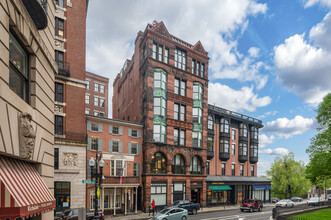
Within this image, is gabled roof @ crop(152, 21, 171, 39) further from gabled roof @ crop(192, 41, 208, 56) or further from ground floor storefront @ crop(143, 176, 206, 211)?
ground floor storefront @ crop(143, 176, 206, 211)

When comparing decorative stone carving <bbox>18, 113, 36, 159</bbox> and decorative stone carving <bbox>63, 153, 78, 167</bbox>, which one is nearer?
decorative stone carving <bbox>18, 113, 36, 159</bbox>

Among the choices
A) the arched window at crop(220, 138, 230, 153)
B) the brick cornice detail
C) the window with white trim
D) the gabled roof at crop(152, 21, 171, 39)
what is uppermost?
the gabled roof at crop(152, 21, 171, 39)

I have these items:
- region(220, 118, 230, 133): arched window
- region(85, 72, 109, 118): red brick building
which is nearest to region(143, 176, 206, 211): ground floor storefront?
region(220, 118, 230, 133): arched window

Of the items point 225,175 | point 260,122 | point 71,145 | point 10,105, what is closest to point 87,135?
point 71,145

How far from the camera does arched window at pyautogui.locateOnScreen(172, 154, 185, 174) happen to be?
3700 centimetres

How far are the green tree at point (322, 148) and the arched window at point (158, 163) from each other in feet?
65.6

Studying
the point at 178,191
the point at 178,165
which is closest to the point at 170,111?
the point at 178,165

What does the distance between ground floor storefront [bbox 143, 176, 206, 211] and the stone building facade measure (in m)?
24.1

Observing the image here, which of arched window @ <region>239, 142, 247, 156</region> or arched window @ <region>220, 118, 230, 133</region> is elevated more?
arched window @ <region>220, 118, 230, 133</region>

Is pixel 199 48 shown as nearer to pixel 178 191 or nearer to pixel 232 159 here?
pixel 232 159

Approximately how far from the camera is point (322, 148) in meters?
29.6

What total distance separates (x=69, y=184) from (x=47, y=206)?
68.6 ft

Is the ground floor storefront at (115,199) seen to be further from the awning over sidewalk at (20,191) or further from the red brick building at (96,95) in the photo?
the red brick building at (96,95)

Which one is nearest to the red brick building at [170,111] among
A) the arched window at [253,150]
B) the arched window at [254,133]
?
the arched window at [253,150]
